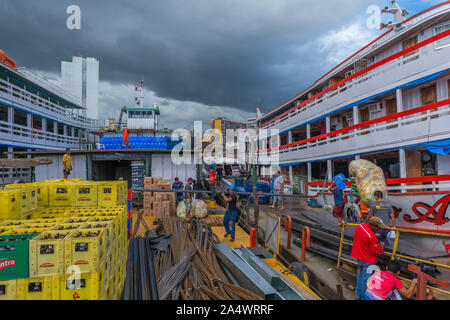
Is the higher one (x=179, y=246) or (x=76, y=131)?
(x=76, y=131)

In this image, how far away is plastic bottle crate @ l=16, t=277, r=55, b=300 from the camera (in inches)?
115

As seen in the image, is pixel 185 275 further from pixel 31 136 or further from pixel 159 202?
pixel 31 136

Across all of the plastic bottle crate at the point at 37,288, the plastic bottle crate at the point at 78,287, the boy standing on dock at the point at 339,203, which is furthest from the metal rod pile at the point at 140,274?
the boy standing on dock at the point at 339,203

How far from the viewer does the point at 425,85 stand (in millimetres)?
9039

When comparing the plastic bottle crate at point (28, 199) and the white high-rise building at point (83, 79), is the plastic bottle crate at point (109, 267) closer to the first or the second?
the plastic bottle crate at point (28, 199)

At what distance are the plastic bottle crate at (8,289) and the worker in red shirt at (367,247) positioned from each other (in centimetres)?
560

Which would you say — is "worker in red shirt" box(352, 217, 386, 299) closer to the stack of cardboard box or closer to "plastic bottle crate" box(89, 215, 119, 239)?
"plastic bottle crate" box(89, 215, 119, 239)

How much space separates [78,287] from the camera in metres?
2.97

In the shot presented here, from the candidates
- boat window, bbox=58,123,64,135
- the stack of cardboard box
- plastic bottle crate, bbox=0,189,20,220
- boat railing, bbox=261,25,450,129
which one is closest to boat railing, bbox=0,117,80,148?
boat window, bbox=58,123,64,135

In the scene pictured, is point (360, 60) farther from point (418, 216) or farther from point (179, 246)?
point (179, 246)

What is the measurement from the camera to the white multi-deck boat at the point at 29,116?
18344 millimetres

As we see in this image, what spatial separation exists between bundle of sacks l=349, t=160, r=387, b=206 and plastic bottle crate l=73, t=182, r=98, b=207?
28.6ft
